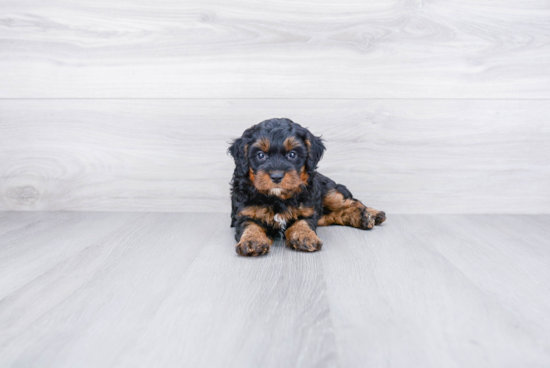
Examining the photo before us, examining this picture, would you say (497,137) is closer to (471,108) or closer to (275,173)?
(471,108)

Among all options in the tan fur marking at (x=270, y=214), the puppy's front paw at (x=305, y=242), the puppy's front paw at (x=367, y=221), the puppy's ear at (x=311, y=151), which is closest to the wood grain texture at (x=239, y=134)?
the puppy's front paw at (x=367, y=221)

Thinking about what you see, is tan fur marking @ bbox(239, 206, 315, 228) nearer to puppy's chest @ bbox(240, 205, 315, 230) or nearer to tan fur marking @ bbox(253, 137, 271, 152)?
puppy's chest @ bbox(240, 205, 315, 230)

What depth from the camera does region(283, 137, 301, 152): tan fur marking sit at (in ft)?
6.73

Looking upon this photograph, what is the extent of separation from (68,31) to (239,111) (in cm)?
128

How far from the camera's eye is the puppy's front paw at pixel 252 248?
186 cm

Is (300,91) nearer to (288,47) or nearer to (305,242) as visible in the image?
(288,47)

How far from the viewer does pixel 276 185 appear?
199cm

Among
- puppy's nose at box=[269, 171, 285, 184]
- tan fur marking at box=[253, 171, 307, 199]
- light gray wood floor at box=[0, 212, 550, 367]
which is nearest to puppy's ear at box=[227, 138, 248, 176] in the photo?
tan fur marking at box=[253, 171, 307, 199]

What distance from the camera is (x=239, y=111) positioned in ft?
9.22

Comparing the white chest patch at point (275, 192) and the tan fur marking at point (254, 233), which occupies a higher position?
the white chest patch at point (275, 192)

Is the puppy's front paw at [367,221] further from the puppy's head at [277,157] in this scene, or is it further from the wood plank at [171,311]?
the wood plank at [171,311]

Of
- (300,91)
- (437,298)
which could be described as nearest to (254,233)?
(437,298)

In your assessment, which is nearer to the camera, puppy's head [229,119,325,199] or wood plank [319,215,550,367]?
wood plank [319,215,550,367]

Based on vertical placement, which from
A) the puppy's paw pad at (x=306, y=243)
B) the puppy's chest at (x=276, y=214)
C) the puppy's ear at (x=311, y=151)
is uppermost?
the puppy's ear at (x=311, y=151)
